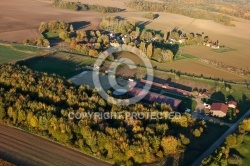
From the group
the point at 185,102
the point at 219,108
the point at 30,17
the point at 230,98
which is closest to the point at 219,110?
the point at 219,108

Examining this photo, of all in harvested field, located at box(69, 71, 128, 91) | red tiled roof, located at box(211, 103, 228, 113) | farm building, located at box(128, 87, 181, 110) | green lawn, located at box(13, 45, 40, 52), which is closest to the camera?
red tiled roof, located at box(211, 103, 228, 113)

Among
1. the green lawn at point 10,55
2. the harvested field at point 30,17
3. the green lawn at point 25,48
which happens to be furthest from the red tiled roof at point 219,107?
the harvested field at point 30,17

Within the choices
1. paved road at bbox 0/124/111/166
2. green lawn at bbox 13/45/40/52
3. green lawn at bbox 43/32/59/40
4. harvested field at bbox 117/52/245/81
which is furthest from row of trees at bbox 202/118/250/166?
green lawn at bbox 43/32/59/40

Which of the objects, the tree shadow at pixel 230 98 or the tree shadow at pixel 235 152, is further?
the tree shadow at pixel 230 98

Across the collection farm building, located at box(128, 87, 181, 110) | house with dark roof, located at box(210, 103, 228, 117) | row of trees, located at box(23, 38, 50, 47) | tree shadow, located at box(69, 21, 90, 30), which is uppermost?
tree shadow, located at box(69, 21, 90, 30)

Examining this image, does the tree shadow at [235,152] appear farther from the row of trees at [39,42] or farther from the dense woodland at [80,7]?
the dense woodland at [80,7]

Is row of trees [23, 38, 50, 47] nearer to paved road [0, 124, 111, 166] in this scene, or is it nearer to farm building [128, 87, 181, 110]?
farm building [128, 87, 181, 110]
